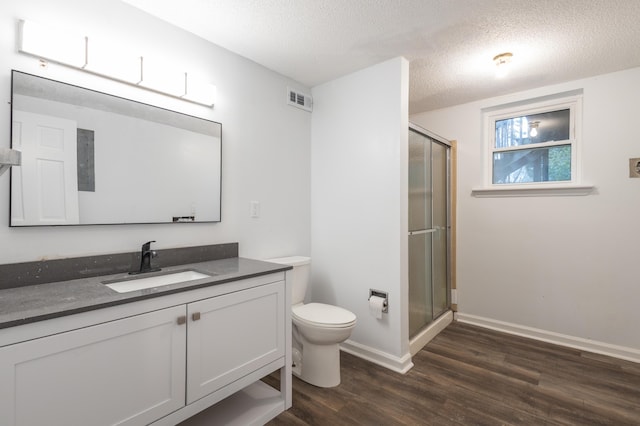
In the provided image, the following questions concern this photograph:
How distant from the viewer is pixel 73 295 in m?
1.21

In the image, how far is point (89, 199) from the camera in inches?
61.2

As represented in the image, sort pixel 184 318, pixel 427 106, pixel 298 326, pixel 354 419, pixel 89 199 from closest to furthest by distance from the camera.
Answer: pixel 184 318 → pixel 89 199 → pixel 354 419 → pixel 298 326 → pixel 427 106

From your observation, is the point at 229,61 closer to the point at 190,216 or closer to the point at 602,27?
the point at 190,216

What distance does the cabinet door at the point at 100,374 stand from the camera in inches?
38.0

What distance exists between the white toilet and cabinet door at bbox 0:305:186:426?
88 cm

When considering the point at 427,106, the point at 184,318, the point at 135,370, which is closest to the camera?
the point at 135,370

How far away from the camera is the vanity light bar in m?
1.40

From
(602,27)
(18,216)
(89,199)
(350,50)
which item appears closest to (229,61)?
(350,50)

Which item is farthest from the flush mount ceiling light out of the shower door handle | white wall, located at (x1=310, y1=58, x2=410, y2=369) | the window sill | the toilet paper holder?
the toilet paper holder

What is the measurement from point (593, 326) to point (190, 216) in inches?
133

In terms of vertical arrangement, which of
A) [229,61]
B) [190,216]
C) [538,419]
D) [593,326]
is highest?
[229,61]

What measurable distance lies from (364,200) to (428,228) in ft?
2.66

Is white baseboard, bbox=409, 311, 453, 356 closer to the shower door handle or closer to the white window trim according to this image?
the shower door handle

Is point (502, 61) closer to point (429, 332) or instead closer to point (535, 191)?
point (535, 191)
